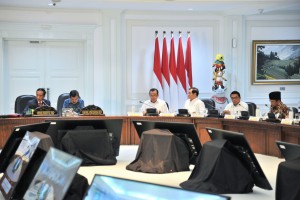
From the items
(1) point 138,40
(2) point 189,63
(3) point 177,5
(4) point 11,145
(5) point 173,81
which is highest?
(3) point 177,5

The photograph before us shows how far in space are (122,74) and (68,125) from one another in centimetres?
402

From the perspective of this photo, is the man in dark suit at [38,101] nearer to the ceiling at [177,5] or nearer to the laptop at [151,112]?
the ceiling at [177,5]

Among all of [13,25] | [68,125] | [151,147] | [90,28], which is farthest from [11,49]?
[151,147]

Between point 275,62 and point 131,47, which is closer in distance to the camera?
point 131,47

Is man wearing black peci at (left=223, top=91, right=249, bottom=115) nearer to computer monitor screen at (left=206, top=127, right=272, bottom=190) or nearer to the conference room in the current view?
the conference room

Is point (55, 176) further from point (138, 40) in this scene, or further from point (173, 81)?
point (138, 40)

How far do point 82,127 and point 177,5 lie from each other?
4.09m

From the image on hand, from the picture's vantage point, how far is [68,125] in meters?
5.54

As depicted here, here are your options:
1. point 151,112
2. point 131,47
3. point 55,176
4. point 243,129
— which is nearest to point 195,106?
point 151,112

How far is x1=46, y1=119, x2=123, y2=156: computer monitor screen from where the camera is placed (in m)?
5.45

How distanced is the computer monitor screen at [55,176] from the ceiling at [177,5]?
6130 mm

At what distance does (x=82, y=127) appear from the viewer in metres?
5.57

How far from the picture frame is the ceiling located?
774mm

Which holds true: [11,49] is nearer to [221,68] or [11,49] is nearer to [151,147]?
[221,68]
